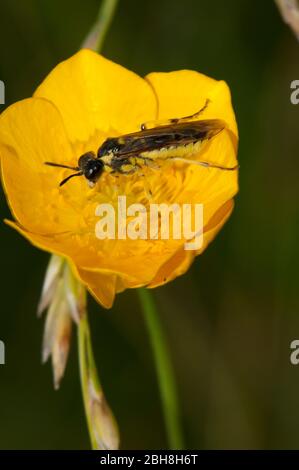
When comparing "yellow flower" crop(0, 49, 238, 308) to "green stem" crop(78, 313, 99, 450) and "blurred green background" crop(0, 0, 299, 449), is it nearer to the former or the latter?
"green stem" crop(78, 313, 99, 450)

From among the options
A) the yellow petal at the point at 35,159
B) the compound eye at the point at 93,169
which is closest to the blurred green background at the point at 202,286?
the yellow petal at the point at 35,159

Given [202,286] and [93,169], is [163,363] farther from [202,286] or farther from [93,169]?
[202,286]

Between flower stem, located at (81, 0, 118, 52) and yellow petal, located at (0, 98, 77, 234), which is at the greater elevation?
flower stem, located at (81, 0, 118, 52)

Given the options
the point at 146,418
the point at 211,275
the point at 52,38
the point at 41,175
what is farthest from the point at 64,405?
the point at 52,38

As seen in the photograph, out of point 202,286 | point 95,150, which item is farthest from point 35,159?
point 202,286

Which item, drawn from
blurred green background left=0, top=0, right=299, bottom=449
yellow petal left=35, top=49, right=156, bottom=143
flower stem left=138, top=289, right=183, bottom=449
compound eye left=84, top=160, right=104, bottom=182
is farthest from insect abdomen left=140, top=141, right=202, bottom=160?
blurred green background left=0, top=0, right=299, bottom=449

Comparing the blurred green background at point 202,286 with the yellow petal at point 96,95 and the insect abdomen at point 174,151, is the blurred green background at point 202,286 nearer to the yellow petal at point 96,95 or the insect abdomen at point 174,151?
the yellow petal at point 96,95
